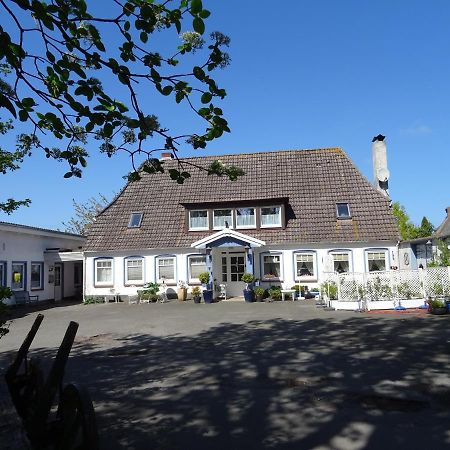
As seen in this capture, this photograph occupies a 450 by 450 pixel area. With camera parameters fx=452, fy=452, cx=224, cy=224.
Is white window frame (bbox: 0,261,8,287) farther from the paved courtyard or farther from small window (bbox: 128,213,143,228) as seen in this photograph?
the paved courtyard

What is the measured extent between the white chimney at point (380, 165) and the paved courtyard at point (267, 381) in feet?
47.0

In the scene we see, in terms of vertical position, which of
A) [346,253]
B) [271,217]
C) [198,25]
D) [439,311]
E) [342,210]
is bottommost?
[439,311]

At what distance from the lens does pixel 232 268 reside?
25266mm

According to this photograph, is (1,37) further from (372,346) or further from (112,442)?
(372,346)

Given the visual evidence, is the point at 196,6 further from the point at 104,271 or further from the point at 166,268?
the point at 104,271

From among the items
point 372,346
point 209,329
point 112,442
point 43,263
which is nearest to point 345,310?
point 209,329

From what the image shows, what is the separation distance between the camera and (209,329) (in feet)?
44.8

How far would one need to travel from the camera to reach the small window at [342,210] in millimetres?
24844

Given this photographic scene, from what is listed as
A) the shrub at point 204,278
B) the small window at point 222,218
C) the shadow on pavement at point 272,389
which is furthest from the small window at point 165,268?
the shadow on pavement at point 272,389

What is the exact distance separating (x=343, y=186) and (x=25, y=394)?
23.1m

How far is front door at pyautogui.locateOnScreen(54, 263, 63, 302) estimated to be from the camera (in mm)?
27141

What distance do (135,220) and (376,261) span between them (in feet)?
45.6

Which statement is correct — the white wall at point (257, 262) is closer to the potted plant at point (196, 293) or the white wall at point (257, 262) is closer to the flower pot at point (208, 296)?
the potted plant at point (196, 293)

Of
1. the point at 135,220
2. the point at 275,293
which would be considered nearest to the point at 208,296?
the point at 275,293
